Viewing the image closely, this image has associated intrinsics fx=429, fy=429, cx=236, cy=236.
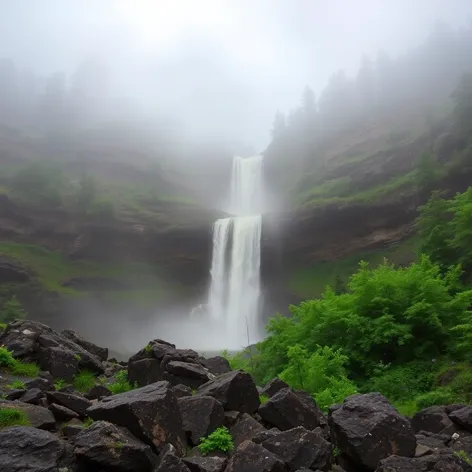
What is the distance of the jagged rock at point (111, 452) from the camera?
5.64 m

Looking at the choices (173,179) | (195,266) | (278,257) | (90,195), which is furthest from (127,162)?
(278,257)

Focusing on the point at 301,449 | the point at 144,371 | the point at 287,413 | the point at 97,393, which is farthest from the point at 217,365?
the point at 301,449

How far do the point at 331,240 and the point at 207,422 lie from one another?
52.9 m

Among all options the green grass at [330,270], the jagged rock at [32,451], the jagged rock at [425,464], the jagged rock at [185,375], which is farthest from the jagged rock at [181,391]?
the green grass at [330,270]

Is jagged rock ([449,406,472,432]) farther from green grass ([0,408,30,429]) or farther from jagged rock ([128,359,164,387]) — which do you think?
green grass ([0,408,30,429])

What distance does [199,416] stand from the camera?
7.09 meters

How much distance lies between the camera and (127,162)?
93.4 metres

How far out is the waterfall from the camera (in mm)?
54500

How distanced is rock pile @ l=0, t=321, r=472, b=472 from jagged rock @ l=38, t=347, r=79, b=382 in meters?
1.91

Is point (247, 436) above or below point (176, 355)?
below

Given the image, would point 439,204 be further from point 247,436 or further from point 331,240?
point 331,240

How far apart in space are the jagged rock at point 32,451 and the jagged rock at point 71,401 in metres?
1.69

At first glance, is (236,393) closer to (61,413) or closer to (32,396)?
(61,413)

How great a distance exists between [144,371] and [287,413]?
507 cm
